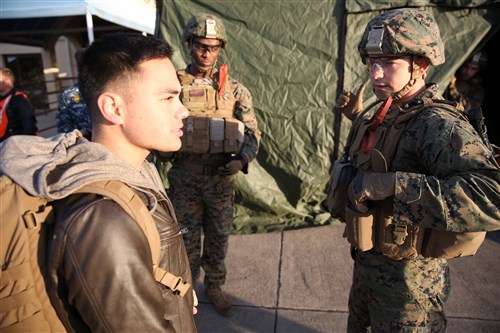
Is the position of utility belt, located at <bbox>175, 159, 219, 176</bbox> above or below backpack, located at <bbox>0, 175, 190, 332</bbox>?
below

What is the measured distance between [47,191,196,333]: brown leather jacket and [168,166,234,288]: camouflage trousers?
1915 millimetres

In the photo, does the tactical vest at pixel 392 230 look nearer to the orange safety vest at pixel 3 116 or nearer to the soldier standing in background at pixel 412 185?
the soldier standing in background at pixel 412 185

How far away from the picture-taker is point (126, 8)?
5.63 m

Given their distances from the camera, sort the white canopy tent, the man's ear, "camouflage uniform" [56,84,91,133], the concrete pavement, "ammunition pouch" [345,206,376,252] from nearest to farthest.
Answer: the man's ear, "ammunition pouch" [345,206,376,252], the concrete pavement, "camouflage uniform" [56,84,91,133], the white canopy tent

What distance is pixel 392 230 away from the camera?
1.63 meters

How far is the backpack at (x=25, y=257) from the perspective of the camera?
86 centimetres

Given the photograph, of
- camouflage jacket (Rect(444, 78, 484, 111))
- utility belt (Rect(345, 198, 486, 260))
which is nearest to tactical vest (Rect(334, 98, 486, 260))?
utility belt (Rect(345, 198, 486, 260))

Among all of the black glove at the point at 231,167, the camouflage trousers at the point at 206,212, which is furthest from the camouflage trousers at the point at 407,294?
the camouflage trousers at the point at 206,212

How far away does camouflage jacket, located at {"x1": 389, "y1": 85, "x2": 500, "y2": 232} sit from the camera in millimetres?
1399

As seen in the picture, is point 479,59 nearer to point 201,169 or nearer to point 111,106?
point 201,169

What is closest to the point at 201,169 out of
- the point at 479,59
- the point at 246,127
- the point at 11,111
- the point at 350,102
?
the point at 246,127

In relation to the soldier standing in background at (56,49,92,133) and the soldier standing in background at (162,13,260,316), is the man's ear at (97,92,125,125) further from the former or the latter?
the soldier standing in background at (56,49,92,133)

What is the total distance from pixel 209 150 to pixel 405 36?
1645mm

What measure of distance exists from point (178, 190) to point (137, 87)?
183 cm
